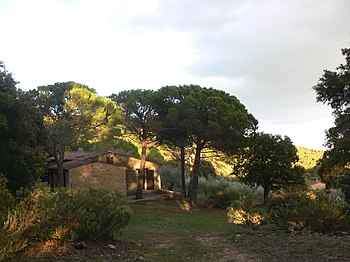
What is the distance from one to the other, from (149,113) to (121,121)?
2.42 meters

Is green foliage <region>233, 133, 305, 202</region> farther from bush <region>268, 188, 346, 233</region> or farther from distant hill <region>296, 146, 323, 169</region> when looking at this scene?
distant hill <region>296, 146, 323, 169</region>

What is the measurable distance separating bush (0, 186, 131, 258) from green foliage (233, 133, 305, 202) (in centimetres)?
1999

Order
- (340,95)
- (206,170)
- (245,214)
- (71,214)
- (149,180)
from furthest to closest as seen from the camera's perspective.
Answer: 1. (206,170)
2. (149,180)
3. (340,95)
4. (245,214)
5. (71,214)

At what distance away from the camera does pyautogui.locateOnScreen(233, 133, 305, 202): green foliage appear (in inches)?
1125

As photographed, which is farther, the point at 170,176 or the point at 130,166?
the point at 170,176

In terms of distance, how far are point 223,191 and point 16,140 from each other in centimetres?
1700

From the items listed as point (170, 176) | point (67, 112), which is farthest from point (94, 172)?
point (170, 176)

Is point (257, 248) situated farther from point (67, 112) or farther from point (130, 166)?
point (130, 166)

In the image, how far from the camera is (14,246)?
5.72 meters

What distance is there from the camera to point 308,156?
224ft

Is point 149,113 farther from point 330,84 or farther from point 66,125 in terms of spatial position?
point 330,84

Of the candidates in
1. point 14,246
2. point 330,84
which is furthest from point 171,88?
point 14,246

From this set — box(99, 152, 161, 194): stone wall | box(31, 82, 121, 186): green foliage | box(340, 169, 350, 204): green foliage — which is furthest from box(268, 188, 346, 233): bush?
box(99, 152, 161, 194): stone wall

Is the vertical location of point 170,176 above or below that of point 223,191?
above
